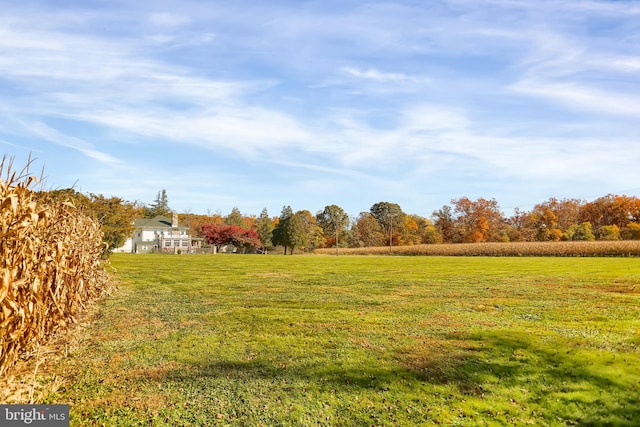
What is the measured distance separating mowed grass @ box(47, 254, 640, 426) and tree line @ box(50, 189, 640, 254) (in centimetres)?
4945

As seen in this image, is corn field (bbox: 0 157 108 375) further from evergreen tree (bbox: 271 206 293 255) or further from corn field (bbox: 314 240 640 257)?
evergreen tree (bbox: 271 206 293 255)

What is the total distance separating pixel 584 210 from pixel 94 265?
76332 mm

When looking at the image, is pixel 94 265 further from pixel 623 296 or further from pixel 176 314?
pixel 623 296

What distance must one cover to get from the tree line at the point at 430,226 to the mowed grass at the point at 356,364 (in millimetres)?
49451

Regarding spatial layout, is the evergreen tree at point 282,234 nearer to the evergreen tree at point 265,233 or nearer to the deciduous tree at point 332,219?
the evergreen tree at point 265,233

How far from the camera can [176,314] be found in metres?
9.60

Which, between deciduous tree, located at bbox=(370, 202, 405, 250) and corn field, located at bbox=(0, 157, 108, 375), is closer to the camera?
corn field, located at bbox=(0, 157, 108, 375)

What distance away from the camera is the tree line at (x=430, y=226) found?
61781mm

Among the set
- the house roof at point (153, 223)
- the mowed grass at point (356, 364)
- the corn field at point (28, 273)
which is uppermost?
the house roof at point (153, 223)

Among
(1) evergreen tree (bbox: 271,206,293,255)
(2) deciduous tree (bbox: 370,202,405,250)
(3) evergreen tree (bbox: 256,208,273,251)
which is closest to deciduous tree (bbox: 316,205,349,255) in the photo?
(2) deciduous tree (bbox: 370,202,405,250)

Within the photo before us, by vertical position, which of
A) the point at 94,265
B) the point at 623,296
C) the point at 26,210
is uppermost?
the point at 26,210

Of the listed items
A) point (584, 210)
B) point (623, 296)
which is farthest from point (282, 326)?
point (584, 210)

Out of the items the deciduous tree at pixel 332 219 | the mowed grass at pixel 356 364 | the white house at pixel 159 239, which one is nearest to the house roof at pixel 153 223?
the white house at pixel 159 239

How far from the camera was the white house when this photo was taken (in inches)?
2245
